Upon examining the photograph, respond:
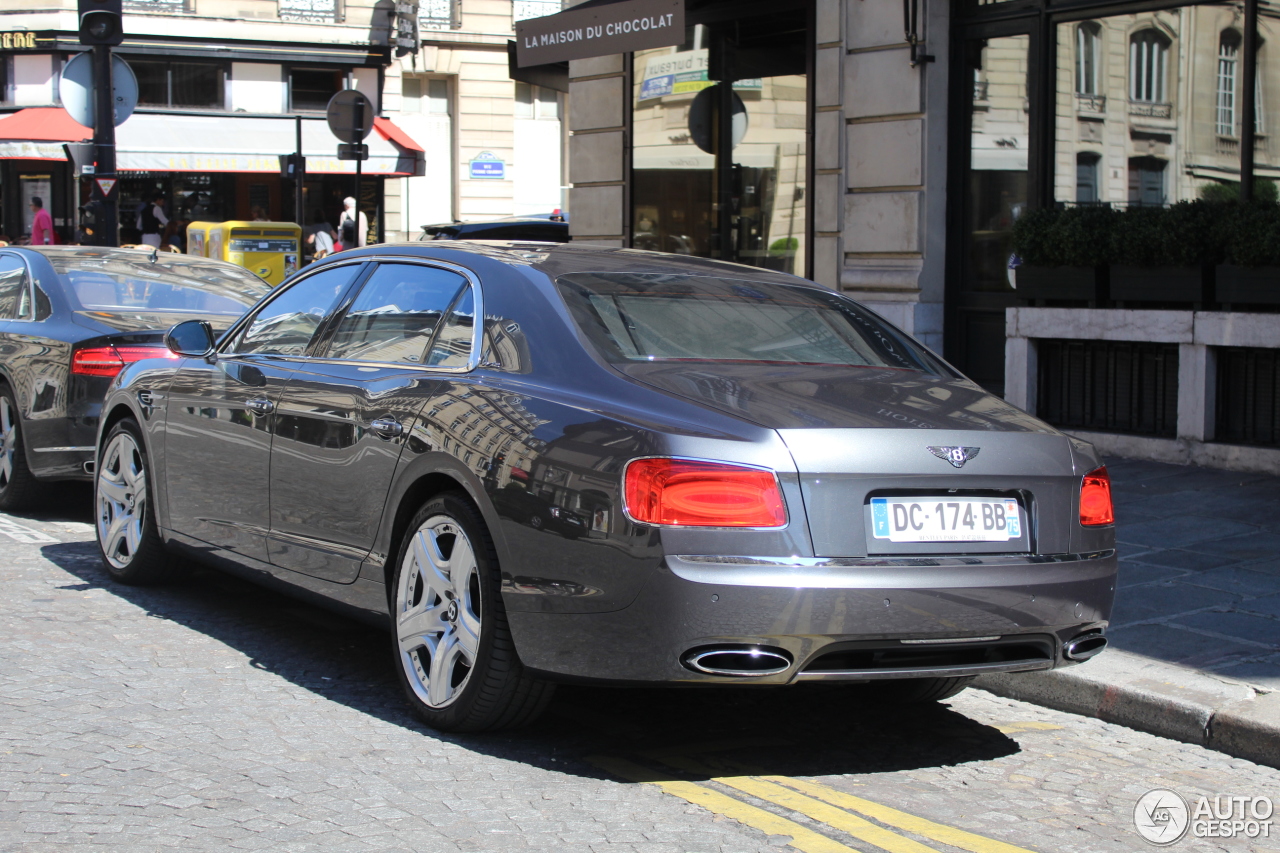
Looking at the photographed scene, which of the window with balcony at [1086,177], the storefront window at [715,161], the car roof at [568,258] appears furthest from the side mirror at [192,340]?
the storefront window at [715,161]

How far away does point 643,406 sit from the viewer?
402 cm

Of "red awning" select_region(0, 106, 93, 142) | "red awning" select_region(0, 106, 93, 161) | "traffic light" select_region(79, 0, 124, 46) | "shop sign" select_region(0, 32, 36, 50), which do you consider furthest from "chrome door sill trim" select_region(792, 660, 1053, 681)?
"shop sign" select_region(0, 32, 36, 50)

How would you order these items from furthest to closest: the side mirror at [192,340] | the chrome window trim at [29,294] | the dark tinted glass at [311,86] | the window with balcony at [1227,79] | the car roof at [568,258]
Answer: the dark tinted glass at [311,86] < the window with balcony at [1227,79] < the chrome window trim at [29,294] < the side mirror at [192,340] < the car roof at [568,258]

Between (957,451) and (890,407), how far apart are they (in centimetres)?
26

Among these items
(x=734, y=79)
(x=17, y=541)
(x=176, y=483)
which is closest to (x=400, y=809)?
(x=176, y=483)

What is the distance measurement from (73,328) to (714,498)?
18.5ft

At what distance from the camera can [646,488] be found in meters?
3.84

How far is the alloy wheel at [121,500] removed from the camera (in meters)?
6.47

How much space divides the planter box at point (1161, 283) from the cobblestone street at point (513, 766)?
207 inches

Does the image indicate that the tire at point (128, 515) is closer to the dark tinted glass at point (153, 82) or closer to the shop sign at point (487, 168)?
the dark tinted glass at point (153, 82)

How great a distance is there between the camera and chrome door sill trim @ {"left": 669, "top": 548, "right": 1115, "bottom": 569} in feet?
12.4

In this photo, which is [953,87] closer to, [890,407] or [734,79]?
[734,79]

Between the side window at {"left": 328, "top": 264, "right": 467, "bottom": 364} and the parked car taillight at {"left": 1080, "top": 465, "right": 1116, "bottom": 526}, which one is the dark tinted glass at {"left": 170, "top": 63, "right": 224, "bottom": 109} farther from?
the parked car taillight at {"left": 1080, "top": 465, "right": 1116, "bottom": 526}

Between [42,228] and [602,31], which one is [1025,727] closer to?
[602,31]
